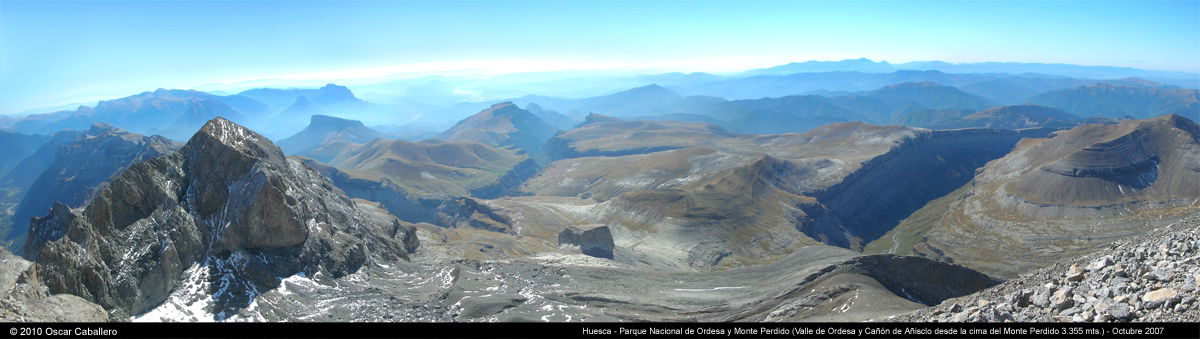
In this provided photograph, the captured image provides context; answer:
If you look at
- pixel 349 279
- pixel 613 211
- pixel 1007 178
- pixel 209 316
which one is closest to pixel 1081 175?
pixel 1007 178

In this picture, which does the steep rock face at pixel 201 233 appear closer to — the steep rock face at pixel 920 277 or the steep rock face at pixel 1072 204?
the steep rock face at pixel 920 277

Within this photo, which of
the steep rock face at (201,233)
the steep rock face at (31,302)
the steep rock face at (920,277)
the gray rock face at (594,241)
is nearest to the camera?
the steep rock face at (31,302)

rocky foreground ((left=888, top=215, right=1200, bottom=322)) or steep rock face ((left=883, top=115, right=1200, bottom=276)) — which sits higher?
rocky foreground ((left=888, top=215, right=1200, bottom=322))

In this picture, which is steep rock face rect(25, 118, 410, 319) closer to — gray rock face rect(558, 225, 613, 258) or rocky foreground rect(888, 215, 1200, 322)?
gray rock face rect(558, 225, 613, 258)

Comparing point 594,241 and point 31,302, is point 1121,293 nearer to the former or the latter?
point 31,302

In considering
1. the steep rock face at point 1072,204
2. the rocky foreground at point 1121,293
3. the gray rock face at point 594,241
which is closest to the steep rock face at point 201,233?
the gray rock face at point 594,241

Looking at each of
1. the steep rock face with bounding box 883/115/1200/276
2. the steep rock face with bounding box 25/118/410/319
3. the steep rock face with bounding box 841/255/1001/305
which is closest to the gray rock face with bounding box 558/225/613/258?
the steep rock face with bounding box 25/118/410/319

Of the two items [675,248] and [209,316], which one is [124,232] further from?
[675,248]

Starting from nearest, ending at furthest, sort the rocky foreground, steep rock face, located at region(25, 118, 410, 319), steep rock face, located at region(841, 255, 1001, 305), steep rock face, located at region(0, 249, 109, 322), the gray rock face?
1. the rocky foreground
2. steep rock face, located at region(0, 249, 109, 322)
3. steep rock face, located at region(25, 118, 410, 319)
4. steep rock face, located at region(841, 255, 1001, 305)
5. the gray rock face
